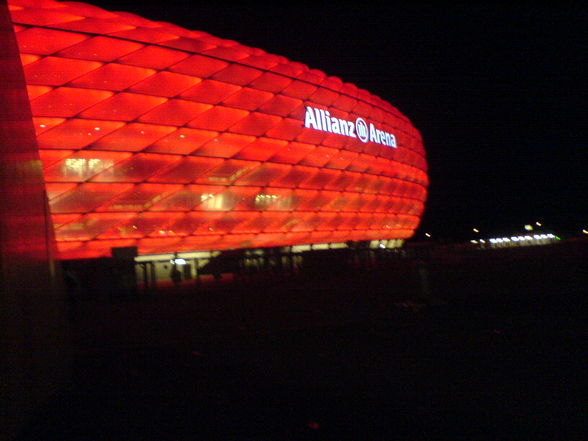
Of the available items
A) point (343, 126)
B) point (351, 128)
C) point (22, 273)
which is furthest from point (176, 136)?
point (22, 273)

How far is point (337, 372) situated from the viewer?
210 inches

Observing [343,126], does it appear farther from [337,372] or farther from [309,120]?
[337,372]

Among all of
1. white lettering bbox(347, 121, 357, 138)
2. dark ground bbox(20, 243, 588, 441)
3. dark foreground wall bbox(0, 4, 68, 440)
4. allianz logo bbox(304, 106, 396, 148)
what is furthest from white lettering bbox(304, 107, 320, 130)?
dark foreground wall bbox(0, 4, 68, 440)

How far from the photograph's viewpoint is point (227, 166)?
2333 cm

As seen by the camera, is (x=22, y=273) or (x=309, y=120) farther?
(x=309, y=120)

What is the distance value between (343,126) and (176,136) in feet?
34.3

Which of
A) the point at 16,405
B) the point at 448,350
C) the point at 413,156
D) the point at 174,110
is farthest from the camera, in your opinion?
the point at 413,156

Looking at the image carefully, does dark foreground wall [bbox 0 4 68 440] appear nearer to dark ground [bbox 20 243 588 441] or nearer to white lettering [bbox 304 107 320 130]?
dark ground [bbox 20 243 588 441]

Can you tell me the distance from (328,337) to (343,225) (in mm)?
22976

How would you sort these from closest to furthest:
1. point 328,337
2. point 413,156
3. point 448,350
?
point 448,350
point 328,337
point 413,156

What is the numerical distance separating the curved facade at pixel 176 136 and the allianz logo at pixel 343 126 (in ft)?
0.33

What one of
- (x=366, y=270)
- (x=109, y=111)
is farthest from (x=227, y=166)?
(x=366, y=270)

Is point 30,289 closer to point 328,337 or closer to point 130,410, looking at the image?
point 130,410

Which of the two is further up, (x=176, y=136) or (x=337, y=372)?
(x=176, y=136)
